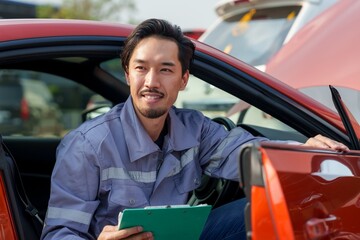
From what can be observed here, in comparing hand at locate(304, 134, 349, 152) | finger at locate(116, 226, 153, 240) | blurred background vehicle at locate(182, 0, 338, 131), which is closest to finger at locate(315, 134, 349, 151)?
hand at locate(304, 134, 349, 152)

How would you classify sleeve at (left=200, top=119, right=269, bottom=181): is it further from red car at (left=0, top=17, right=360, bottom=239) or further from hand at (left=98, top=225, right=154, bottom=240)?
hand at (left=98, top=225, right=154, bottom=240)

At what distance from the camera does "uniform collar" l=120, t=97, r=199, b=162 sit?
86.0 inches

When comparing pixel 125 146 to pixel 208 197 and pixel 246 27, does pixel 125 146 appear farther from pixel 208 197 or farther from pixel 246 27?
pixel 246 27

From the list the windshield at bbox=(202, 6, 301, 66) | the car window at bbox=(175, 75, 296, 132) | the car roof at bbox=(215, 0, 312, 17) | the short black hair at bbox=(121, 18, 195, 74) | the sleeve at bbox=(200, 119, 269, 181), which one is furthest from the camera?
the car window at bbox=(175, 75, 296, 132)

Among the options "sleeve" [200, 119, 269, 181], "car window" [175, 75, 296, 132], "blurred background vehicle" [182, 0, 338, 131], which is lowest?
"sleeve" [200, 119, 269, 181]

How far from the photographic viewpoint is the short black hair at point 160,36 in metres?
2.21

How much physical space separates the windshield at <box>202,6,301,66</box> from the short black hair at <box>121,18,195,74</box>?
2.68 meters

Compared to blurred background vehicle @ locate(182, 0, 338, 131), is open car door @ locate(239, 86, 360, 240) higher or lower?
lower

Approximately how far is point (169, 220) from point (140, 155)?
0.35 metres

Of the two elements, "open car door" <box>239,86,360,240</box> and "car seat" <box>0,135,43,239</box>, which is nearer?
"open car door" <box>239,86,360,240</box>

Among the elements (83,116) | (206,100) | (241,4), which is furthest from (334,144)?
(206,100)

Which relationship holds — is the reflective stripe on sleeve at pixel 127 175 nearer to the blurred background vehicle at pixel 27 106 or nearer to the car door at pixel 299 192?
the car door at pixel 299 192

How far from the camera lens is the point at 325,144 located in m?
2.16

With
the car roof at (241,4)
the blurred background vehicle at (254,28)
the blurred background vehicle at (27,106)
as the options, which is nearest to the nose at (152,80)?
the blurred background vehicle at (254,28)
